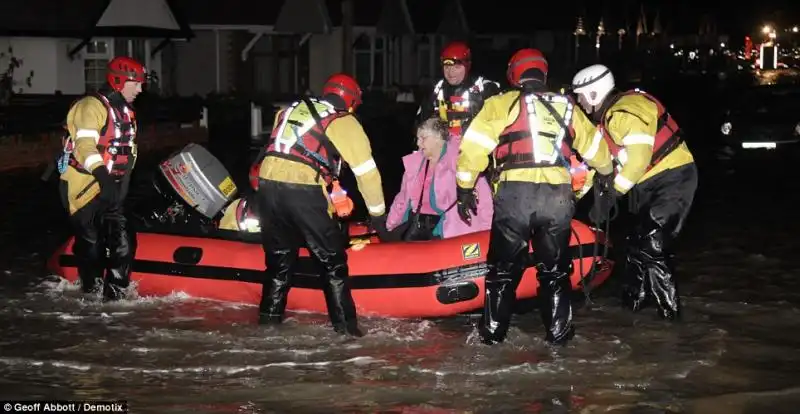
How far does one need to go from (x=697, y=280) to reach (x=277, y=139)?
4.14 metres

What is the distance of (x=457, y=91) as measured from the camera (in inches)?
428

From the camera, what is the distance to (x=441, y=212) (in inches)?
371

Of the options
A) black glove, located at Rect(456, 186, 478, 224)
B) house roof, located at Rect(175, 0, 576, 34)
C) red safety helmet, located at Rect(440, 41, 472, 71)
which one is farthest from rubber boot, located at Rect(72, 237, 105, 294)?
house roof, located at Rect(175, 0, 576, 34)

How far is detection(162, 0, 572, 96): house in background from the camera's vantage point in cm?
3331

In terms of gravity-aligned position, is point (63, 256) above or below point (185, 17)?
below

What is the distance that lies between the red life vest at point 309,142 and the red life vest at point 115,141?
1656 millimetres

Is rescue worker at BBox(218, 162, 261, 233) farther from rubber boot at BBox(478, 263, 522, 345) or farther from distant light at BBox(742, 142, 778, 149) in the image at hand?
distant light at BBox(742, 142, 778, 149)

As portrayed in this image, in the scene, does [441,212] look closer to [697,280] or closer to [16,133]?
[697,280]

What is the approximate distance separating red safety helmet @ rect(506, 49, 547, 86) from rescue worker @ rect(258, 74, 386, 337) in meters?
1.03

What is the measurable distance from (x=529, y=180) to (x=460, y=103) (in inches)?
120

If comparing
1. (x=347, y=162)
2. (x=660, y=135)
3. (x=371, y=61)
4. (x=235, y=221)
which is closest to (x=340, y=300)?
(x=347, y=162)

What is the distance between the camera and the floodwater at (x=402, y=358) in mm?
7090

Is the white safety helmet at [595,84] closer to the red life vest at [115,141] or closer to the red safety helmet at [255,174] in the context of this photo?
the red safety helmet at [255,174]

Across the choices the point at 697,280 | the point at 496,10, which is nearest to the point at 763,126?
the point at 697,280
